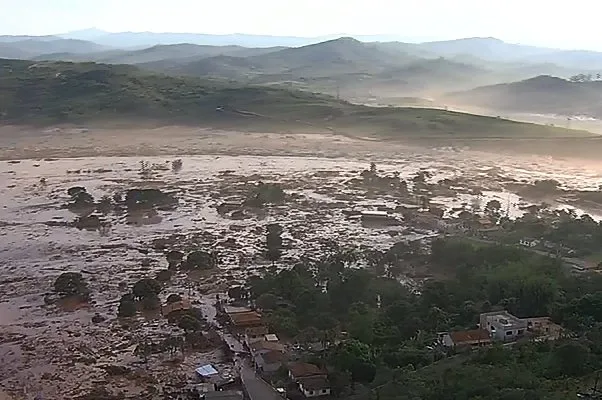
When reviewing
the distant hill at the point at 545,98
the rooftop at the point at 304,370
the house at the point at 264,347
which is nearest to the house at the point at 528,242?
the house at the point at 264,347

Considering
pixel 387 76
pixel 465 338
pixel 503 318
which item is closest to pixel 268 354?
pixel 465 338

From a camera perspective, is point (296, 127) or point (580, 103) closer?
point (296, 127)

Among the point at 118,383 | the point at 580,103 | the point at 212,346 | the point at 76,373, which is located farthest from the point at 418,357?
the point at 580,103

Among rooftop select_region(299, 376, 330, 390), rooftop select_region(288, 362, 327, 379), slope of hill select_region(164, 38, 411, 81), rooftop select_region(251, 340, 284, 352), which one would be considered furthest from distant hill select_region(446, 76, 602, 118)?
rooftop select_region(299, 376, 330, 390)

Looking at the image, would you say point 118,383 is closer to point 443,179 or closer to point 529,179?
point 443,179

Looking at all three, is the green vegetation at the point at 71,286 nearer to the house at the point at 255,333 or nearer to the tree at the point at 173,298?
the tree at the point at 173,298

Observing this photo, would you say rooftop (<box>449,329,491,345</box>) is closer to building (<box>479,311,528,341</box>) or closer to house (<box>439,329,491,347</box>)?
house (<box>439,329,491,347</box>)

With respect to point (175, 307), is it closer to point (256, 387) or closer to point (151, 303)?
point (151, 303)
